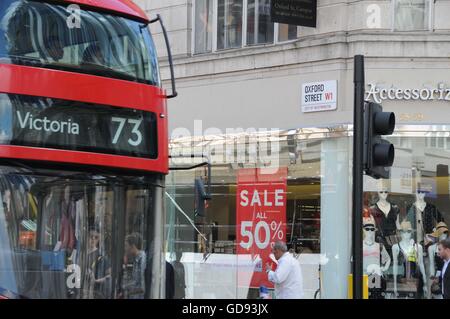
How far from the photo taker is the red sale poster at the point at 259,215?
592 inches

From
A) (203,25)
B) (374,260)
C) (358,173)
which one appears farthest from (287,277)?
(203,25)

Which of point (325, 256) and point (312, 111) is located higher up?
point (312, 111)

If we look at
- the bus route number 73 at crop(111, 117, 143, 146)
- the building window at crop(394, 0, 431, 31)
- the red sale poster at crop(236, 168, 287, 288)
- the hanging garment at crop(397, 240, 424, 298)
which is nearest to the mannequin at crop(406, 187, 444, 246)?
the hanging garment at crop(397, 240, 424, 298)

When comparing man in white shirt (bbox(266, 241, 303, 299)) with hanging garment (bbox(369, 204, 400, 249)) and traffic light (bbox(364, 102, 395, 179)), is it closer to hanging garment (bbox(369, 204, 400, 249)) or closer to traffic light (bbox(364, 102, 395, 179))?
traffic light (bbox(364, 102, 395, 179))

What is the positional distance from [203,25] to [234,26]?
853mm

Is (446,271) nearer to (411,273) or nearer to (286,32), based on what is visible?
(411,273)

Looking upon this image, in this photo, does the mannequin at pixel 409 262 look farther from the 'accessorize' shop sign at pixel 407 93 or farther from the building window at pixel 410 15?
the building window at pixel 410 15

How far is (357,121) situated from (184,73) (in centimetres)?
1001

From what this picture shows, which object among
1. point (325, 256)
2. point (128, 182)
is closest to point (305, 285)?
point (325, 256)

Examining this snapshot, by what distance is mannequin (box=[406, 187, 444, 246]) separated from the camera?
13.8 metres

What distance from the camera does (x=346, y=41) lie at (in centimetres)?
1438

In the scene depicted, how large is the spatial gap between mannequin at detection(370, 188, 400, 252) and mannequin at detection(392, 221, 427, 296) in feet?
0.47

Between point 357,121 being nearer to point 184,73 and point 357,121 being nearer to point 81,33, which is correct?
point 81,33

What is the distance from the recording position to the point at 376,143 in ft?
24.3
